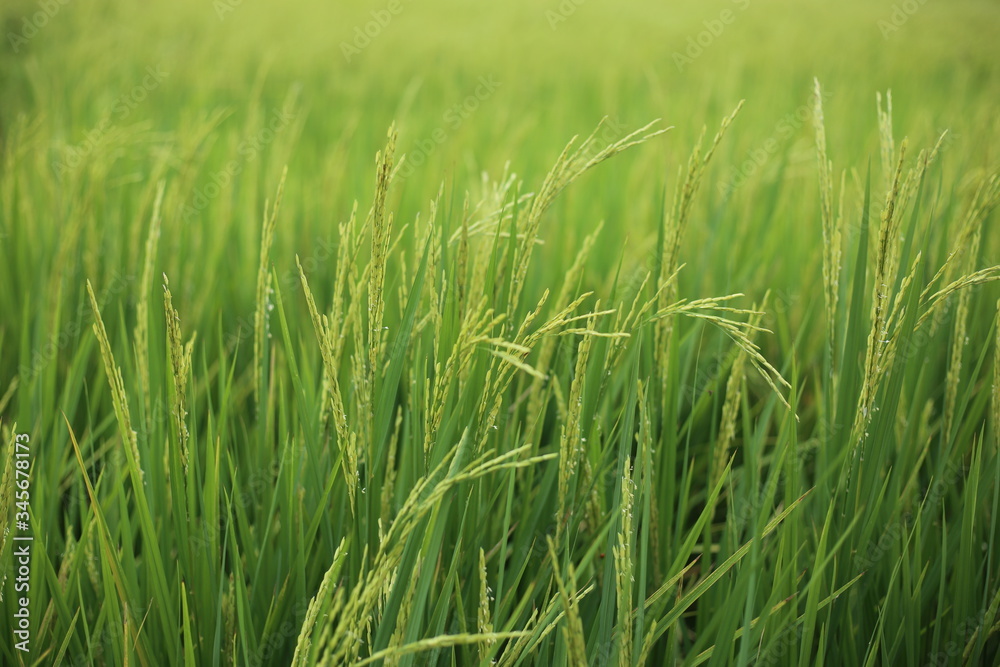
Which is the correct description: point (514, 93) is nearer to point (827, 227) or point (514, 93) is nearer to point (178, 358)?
point (827, 227)

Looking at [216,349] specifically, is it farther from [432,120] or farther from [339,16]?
[339,16]

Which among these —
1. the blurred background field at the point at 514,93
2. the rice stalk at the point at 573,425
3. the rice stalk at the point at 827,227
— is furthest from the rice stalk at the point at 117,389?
the blurred background field at the point at 514,93

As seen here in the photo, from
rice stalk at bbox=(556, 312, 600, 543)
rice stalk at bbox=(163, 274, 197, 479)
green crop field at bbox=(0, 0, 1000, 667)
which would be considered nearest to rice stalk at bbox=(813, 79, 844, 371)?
green crop field at bbox=(0, 0, 1000, 667)

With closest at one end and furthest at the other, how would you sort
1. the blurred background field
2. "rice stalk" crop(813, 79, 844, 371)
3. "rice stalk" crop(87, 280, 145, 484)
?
"rice stalk" crop(87, 280, 145, 484)
"rice stalk" crop(813, 79, 844, 371)
the blurred background field

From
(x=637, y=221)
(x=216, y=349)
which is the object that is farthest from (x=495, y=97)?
(x=216, y=349)

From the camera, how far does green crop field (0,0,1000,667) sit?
0.67 metres

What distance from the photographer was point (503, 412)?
92 cm

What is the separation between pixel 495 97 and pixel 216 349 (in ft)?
9.34

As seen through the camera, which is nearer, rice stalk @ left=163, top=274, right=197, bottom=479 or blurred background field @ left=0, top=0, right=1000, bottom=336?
rice stalk @ left=163, top=274, right=197, bottom=479

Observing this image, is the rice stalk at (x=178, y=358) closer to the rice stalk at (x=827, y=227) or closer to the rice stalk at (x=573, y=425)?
the rice stalk at (x=573, y=425)

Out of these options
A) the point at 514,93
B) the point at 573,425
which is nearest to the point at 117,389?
the point at 573,425

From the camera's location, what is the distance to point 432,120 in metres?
3.51

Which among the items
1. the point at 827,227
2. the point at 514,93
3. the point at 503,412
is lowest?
the point at 503,412

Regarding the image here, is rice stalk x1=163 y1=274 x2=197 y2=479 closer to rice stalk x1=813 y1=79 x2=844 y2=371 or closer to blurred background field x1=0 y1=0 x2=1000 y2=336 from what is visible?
rice stalk x1=813 y1=79 x2=844 y2=371
